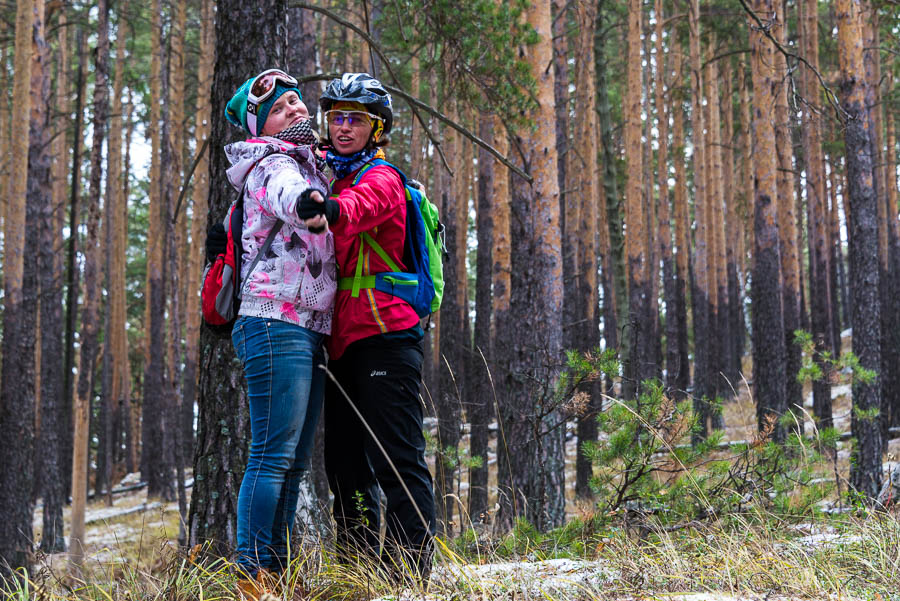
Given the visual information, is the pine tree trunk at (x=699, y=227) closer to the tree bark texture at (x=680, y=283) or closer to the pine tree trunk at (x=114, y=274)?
the tree bark texture at (x=680, y=283)

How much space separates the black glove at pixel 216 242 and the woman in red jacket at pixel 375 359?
1.40ft

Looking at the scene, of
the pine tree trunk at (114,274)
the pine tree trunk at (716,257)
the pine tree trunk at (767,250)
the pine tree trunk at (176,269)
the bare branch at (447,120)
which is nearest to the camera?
the bare branch at (447,120)

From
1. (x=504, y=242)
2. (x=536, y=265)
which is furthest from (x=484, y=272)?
(x=536, y=265)

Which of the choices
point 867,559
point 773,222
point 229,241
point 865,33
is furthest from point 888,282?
point 229,241

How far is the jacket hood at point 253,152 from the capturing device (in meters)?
2.62

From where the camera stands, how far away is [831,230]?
22.5 meters

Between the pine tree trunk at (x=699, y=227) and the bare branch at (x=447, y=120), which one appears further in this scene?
the pine tree trunk at (x=699, y=227)

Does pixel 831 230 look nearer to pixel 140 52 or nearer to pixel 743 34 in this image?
pixel 743 34

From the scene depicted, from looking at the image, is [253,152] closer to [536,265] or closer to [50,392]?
[536,265]

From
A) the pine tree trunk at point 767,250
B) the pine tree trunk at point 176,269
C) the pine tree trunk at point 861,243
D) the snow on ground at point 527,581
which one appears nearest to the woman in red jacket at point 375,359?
the snow on ground at point 527,581

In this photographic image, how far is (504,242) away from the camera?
10.5 m

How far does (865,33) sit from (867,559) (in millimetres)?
16840

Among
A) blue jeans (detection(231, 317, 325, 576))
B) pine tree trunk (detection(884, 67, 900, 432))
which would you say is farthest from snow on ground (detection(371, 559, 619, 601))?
pine tree trunk (detection(884, 67, 900, 432))

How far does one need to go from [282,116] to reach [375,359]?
0.96 meters
